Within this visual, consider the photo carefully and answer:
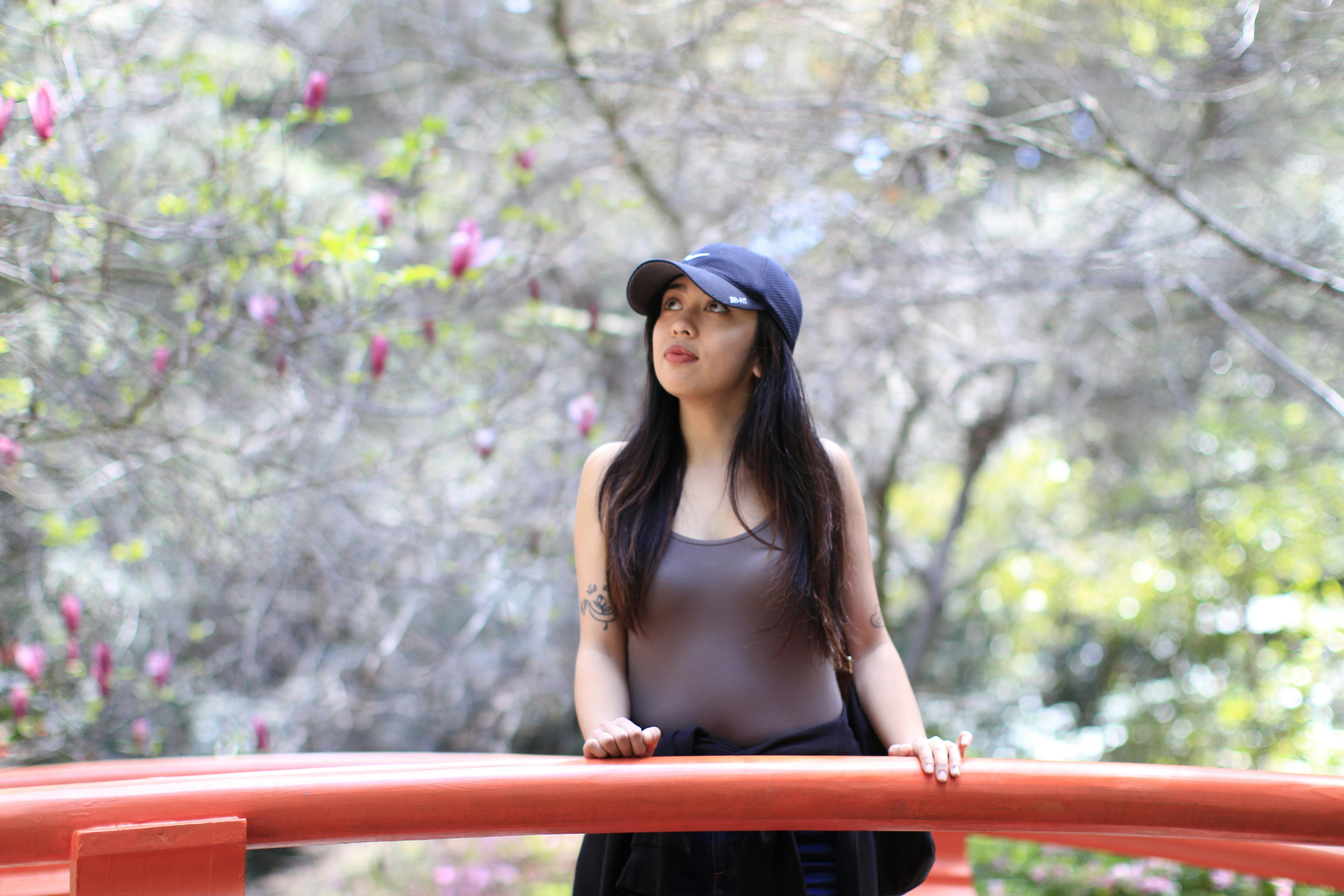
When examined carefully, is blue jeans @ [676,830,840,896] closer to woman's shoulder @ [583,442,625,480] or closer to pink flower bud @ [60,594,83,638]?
woman's shoulder @ [583,442,625,480]

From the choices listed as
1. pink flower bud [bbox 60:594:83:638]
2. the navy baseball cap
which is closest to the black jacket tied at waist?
the navy baseball cap

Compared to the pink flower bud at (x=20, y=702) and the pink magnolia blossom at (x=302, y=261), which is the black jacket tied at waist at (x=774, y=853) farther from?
the pink flower bud at (x=20, y=702)

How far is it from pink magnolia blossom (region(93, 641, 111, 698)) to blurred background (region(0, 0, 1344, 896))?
0.21ft

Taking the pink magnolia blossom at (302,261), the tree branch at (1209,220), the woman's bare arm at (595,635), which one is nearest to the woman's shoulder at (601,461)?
the woman's bare arm at (595,635)

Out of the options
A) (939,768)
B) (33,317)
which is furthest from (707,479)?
(33,317)

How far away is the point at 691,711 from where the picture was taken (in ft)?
4.94

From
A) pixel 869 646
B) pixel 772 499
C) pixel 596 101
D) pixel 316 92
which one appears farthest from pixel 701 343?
pixel 596 101

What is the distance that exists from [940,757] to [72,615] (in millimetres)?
2524

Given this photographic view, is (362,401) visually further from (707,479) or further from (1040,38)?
(1040,38)

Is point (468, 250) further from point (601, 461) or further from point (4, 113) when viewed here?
point (601, 461)

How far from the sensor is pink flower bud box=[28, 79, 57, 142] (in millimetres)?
2129

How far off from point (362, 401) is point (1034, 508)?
15.2 feet

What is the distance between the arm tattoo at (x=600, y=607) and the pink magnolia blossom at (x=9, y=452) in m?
1.55

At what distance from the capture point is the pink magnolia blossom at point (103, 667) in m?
2.78
